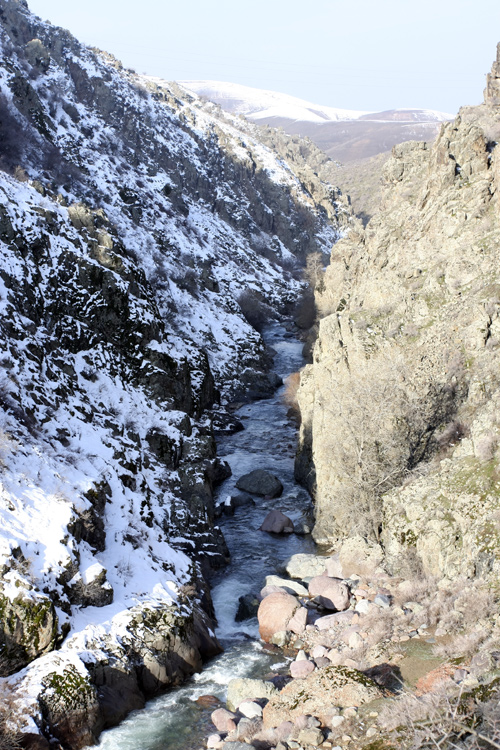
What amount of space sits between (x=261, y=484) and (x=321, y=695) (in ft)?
70.3

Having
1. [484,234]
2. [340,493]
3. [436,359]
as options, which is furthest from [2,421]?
[484,234]

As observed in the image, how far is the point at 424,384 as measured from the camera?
84.1 feet

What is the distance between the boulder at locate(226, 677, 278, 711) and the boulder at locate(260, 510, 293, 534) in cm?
1357

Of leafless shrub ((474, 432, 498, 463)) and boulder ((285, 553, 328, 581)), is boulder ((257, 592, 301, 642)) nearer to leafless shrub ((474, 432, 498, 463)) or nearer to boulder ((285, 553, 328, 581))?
boulder ((285, 553, 328, 581))

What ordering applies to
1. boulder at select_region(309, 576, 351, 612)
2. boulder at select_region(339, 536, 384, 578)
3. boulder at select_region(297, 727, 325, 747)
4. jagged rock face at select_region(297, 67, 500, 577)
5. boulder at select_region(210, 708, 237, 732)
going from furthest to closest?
boulder at select_region(339, 536, 384, 578), boulder at select_region(309, 576, 351, 612), jagged rock face at select_region(297, 67, 500, 577), boulder at select_region(210, 708, 237, 732), boulder at select_region(297, 727, 325, 747)

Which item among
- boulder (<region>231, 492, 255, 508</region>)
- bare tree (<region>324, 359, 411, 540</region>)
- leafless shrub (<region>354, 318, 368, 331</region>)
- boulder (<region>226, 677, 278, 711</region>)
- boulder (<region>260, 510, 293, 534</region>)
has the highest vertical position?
leafless shrub (<region>354, 318, 368, 331</region>)

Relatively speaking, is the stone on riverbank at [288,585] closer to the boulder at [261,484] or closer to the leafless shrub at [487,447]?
the leafless shrub at [487,447]

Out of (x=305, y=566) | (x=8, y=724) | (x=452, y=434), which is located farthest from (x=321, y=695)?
(x=452, y=434)

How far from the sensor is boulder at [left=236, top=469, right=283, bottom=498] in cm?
3403

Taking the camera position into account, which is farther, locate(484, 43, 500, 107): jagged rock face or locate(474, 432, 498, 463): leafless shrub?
locate(484, 43, 500, 107): jagged rock face

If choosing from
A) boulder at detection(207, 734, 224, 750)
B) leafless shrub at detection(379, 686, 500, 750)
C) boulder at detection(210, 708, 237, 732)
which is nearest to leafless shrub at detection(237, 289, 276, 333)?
boulder at detection(210, 708, 237, 732)

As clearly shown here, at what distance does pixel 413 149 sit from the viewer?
40.7 meters

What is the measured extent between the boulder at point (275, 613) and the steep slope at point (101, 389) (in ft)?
6.50

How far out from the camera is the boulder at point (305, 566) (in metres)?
24.1
